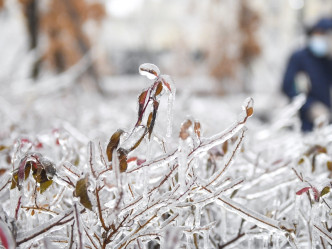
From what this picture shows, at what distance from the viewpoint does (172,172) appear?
0.94 meters

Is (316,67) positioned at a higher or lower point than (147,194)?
higher

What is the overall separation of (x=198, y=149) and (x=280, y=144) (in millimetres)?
1049

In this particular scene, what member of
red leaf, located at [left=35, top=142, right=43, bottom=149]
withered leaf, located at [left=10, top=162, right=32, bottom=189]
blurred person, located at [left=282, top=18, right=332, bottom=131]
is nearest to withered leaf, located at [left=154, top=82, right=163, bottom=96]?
withered leaf, located at [left=10, top=162, right=32, bottom=189]

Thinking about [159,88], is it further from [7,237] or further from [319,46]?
[319,46]

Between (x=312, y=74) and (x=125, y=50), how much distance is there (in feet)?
76.4

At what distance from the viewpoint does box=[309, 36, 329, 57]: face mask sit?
4414mm

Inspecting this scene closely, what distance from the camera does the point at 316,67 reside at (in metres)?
4.58

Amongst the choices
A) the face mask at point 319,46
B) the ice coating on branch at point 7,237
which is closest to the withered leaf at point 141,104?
the ice coating on branch at point 7,237

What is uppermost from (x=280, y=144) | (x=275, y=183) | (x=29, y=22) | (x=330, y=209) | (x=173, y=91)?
(x=29, y=22)

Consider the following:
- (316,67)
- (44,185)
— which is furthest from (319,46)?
(44,185)

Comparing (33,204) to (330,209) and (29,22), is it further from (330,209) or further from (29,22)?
(29,22)

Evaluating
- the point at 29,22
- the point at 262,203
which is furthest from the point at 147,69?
the point at 29,22

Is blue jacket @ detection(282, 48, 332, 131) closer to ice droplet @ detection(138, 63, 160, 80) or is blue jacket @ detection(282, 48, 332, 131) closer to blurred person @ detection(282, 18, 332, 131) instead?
blurred person @ detection(282, 18, 332, 131)

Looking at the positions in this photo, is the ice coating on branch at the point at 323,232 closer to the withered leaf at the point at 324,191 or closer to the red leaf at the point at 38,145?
the withered leaf at the point at 324,191
